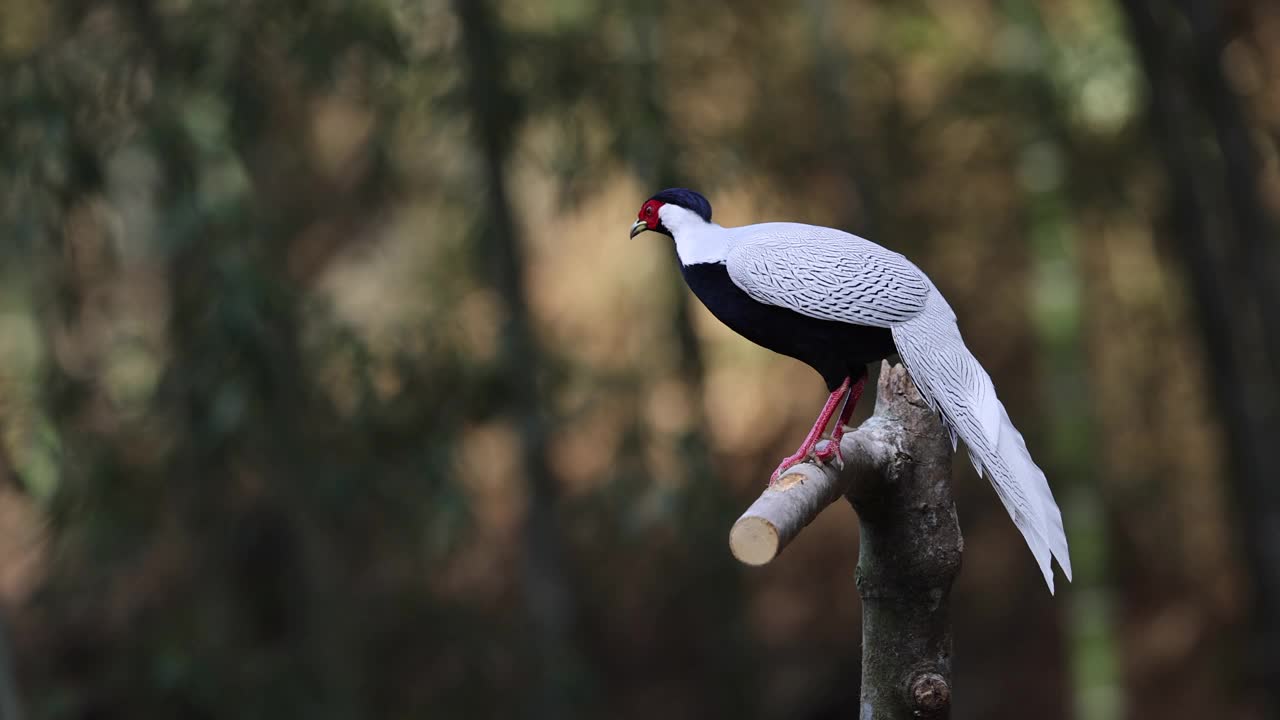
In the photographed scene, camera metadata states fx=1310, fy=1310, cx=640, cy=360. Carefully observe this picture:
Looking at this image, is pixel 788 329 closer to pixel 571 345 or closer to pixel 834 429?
pixel 834 429

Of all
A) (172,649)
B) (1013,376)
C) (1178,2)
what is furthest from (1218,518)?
(172,649)

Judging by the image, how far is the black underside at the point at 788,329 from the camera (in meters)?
1.97

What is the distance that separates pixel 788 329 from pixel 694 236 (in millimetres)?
221

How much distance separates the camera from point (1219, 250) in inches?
226

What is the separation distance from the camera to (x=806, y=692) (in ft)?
32.8

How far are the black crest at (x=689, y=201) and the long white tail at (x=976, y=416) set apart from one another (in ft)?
1.28

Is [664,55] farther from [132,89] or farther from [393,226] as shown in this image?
[393,226]

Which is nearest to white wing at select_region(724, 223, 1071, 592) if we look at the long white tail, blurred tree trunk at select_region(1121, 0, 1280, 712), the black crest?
the long white tail

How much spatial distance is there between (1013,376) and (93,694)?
6.84m

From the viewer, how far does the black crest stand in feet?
6.95

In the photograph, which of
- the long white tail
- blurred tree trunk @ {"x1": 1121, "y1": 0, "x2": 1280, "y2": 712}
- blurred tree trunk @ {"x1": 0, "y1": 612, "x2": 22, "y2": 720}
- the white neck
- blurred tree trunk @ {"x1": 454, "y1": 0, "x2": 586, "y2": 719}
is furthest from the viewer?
blurred tree trunk @ {"x1": 454, "y1": 0, "x2": 586, "y2": 719}

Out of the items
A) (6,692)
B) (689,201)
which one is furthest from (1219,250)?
(6,692)

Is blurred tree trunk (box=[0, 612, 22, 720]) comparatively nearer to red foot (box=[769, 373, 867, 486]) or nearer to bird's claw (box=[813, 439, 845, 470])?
red foot (box=[769, 373, 867, 486])

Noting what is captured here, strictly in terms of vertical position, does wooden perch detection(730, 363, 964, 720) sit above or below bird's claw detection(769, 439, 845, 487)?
below
